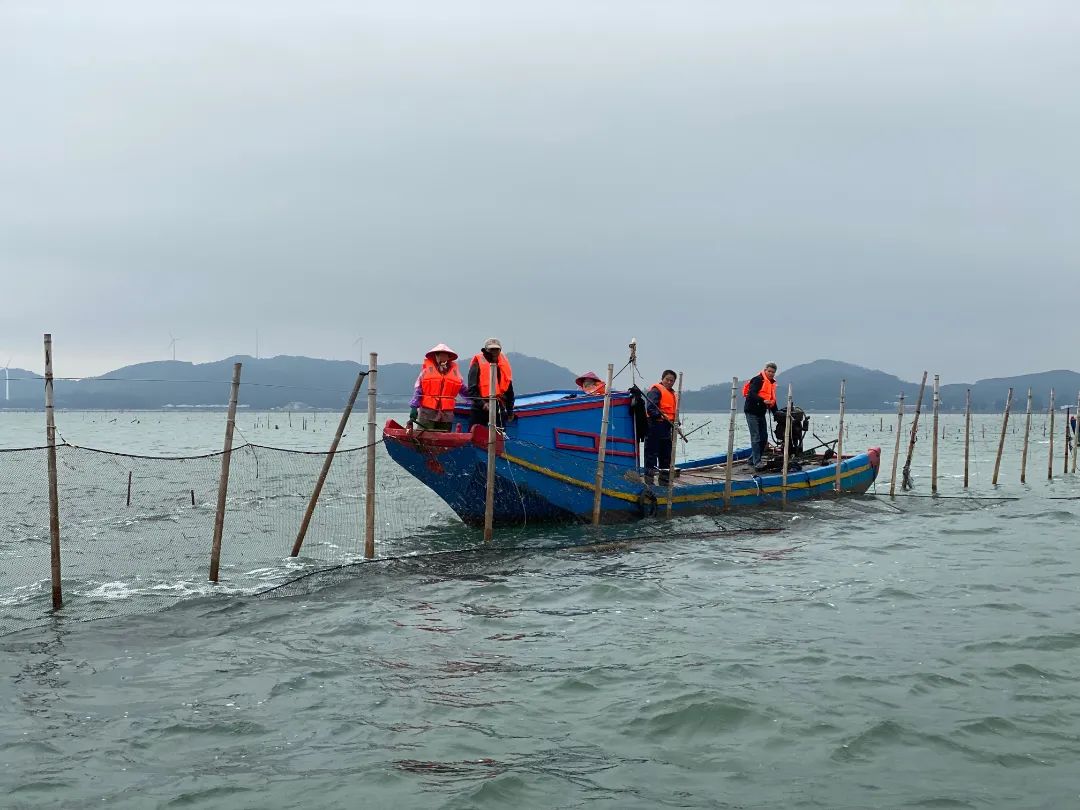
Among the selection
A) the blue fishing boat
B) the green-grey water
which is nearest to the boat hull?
the blue fishing boat

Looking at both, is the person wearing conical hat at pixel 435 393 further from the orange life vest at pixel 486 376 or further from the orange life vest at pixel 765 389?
the orange life vest at pixel 765 389

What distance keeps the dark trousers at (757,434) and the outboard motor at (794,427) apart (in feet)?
1.79

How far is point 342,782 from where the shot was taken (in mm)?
6672

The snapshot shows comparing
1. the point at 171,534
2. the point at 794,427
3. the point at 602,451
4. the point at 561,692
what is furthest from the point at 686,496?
the point at 561,692

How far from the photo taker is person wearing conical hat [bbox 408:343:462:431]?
1709 cm

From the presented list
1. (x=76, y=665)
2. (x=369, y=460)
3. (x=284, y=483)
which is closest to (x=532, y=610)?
(x=369, y=460)

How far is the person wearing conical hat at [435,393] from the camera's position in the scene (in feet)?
56.1

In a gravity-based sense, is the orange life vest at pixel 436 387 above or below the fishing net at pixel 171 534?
above

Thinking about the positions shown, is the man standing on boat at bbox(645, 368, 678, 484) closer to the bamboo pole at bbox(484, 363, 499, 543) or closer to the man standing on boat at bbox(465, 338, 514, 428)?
the man standing on boat at bbox(465, 338, 514, 428)

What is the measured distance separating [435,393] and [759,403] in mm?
8461

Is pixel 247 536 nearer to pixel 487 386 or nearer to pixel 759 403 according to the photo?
pixel 487 386

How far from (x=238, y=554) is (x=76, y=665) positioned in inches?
293

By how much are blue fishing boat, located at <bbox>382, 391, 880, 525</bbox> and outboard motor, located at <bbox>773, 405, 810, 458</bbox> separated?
222cm

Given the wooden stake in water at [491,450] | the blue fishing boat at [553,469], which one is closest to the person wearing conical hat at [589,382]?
the blue fishing boat at [553,469]
